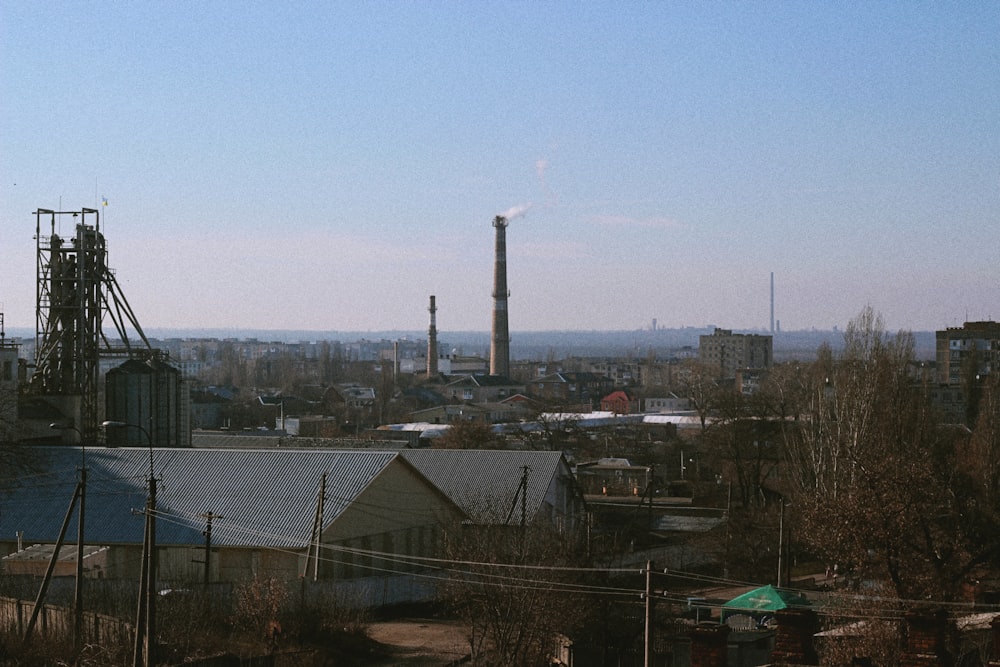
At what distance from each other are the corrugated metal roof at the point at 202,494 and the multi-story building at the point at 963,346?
66.3 meters

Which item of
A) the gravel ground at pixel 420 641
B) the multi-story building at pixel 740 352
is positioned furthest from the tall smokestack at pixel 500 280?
the gravel ground at pixel 420 641

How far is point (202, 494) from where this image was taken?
94.8 feet

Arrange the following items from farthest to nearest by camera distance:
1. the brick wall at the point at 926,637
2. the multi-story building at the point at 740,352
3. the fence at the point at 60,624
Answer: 1. the multi-story building at the point at 740,352
2. the fence at the point at 60,624
3. the brick wall at the point at 926,637

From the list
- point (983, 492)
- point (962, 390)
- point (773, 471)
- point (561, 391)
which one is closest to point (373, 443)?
point (773, 471)

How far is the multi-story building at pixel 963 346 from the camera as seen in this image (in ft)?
287

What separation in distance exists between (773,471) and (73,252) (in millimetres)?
27221

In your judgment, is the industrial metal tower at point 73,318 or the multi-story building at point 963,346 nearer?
the industrial metal tower at point 73,318

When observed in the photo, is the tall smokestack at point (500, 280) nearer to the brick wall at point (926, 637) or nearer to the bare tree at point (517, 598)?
the bare tree at point (517, 598)

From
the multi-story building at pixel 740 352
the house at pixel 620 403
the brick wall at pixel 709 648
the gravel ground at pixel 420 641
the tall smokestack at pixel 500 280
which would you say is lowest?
the gravel ground at pixel 420 641

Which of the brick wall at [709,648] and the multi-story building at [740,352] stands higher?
the multi-story building at [740,352]

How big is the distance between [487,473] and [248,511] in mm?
8125

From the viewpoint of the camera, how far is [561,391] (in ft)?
386

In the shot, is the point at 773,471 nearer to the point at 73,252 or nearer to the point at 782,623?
the point at 73,252

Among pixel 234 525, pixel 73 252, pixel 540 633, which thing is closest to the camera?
pixel 540 633
